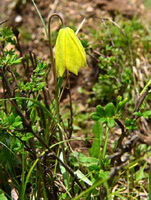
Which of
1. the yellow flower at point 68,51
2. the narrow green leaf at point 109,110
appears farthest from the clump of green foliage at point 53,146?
the yellow flower at point 68,51

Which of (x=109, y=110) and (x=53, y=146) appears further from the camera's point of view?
(x=53, y=146)

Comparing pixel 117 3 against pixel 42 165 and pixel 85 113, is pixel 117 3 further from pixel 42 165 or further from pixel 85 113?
pixel 42 165

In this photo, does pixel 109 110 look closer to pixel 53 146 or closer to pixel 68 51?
pixel 68 51

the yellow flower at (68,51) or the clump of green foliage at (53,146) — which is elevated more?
the yellow flower at (68,51)

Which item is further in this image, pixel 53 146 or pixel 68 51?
pixel 53 146

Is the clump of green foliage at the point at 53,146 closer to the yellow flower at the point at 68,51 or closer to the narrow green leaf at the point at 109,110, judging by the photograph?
the narrow green leaf at the point at 109,110

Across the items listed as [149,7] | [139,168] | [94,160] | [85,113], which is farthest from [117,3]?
[94,160]

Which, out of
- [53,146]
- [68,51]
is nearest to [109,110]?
[68,51]

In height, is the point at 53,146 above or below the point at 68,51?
below

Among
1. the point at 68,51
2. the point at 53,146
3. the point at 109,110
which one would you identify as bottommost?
the point at 53,146
